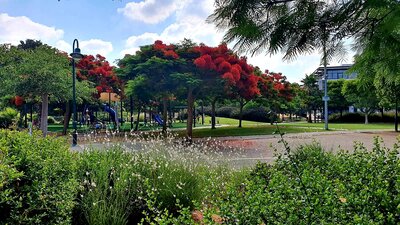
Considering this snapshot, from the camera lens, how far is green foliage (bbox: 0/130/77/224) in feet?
7.96

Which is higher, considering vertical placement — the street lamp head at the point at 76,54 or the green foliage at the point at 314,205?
the street lamp head at the point at 76,54

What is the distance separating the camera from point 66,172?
10.5 feet

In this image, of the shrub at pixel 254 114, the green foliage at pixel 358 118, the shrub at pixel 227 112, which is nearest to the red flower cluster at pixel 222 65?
the shrub at pixel 254 114

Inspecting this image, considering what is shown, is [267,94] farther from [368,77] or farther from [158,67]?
[368,77]

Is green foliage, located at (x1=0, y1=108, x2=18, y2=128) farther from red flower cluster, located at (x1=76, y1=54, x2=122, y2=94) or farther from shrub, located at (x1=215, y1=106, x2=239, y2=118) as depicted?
shrub, located at (x1=215, y1=106, x2=239, y2=118)

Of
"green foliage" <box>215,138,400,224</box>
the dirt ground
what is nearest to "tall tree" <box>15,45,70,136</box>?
the dirt ground

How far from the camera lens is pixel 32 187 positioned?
261 centimetres

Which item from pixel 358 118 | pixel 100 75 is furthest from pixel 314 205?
pixel 358 118

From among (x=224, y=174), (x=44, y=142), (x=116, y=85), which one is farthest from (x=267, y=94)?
(x=44, y=142)

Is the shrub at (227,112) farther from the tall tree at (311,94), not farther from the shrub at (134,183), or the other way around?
the shrub at (134,183)

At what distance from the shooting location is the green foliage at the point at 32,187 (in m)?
2.43

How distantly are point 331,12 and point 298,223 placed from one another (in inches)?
54.0

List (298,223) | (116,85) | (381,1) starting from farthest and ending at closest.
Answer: (116,85), (381,1), (298,223)

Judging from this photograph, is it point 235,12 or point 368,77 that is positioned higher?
point 235,12
